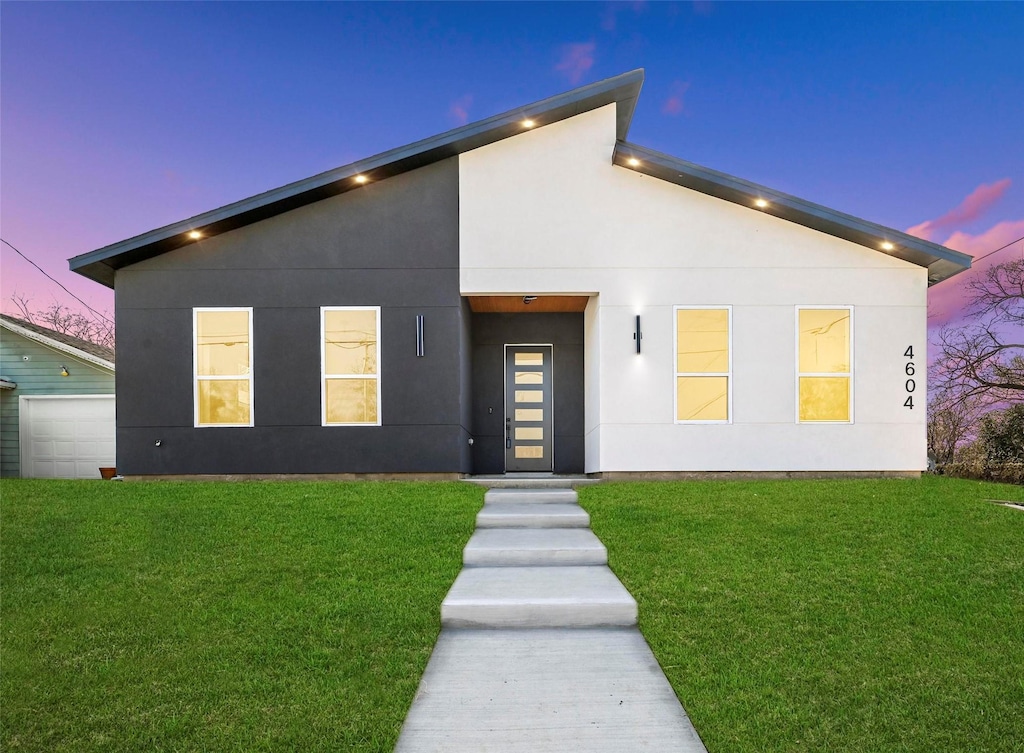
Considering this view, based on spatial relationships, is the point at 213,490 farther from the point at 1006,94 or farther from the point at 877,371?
the point at 1006,94

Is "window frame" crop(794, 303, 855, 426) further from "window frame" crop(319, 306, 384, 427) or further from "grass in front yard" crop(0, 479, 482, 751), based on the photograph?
"window frame" crop(319, 306, 384, 427)

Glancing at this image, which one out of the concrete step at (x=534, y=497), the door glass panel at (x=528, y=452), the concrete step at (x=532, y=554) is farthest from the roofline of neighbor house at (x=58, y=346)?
the concrete step at (x=532, y=554)

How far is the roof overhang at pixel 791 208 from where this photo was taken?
307 inches

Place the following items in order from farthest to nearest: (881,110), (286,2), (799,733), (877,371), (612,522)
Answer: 1. (881,110)
2. (286,2)
3. (877,371)
4. (612,522)
5. (799,733)

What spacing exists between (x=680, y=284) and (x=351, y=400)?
4791 millimetres

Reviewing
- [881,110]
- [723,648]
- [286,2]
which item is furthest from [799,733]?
[881,110]

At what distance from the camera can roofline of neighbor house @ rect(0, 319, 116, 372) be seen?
Result: 492 inches

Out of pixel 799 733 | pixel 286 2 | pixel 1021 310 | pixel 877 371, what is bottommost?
pixel 799 733

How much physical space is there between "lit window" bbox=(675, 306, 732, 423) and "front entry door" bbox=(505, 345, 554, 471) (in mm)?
2714

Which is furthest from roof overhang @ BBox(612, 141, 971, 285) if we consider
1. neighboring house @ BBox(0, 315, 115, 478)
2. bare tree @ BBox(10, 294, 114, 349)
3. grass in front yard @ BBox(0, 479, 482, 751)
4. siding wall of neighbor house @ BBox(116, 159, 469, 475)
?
bare tree @ BBox(10, 294, 114, 349)

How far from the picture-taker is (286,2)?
13.0 metres

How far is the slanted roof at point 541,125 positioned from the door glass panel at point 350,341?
5.48 ft

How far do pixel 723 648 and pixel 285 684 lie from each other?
238 centimetres

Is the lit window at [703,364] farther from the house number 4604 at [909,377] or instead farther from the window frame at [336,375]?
the window frame at [336,375]
